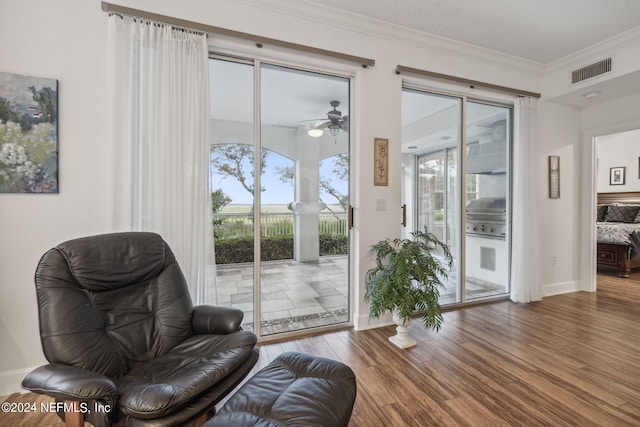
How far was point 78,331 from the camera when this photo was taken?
145 centimetres

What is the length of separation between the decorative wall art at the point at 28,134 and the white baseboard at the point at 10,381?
1.24m

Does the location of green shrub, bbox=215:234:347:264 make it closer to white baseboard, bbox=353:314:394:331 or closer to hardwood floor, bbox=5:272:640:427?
white baseboard, bbox=353:314:394:331

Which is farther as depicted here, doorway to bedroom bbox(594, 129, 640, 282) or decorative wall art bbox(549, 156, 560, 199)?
doorway to bedroom bbox(594, 129, 640, 282)

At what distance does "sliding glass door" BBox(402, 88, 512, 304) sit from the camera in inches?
142

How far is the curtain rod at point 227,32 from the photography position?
2.12 meters

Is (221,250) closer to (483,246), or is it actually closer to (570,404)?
(570,404)

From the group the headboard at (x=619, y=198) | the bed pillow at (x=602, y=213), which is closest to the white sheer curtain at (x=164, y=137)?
the bed pillow at (x=602, y=213)

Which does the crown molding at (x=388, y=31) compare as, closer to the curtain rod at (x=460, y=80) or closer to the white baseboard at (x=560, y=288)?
the curtain rod at (x=460, y=80)

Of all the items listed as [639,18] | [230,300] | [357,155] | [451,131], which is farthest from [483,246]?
[230,300]

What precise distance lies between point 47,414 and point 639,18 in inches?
228

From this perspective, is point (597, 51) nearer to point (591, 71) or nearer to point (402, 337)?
point (591, 71)

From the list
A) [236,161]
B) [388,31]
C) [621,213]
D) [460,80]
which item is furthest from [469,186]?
[621,213]

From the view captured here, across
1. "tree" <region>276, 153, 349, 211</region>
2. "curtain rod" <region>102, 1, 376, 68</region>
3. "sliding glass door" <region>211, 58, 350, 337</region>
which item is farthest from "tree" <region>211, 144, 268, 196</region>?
"curtain rod" <region>102, 1, 376, 68</region>

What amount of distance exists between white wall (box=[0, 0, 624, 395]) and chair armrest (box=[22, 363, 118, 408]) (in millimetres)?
1194
